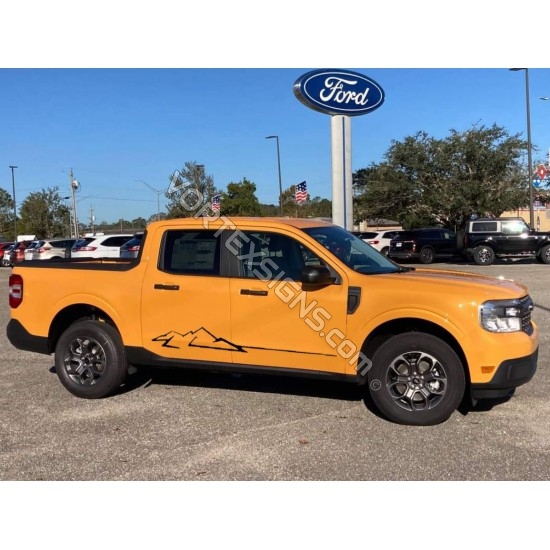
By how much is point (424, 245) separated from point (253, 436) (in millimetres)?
22193

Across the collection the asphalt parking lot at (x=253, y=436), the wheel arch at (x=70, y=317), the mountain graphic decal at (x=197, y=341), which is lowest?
the asphalt parking lot at (x=253, y=436)

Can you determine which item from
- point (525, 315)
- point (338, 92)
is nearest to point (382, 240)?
point (338, 92)

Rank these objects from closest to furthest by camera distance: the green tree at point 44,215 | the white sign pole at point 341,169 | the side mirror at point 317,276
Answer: the side mirror at point 317,276
the white sign pole at point 341,169
the green tree at point 44,215

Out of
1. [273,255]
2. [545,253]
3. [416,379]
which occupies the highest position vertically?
[273,255]

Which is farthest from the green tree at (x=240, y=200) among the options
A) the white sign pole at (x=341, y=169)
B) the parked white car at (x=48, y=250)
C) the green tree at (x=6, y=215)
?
the green tree at (x=6, y=215)

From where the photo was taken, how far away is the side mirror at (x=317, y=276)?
15.6ft

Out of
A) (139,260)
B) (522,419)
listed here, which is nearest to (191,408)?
(139,260)

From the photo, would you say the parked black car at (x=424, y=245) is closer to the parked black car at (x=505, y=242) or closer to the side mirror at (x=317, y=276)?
the parked black car at (x=505, y=242)

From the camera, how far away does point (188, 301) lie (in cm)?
536

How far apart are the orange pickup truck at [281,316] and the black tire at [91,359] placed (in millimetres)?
12

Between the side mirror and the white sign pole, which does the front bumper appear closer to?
the side mirror

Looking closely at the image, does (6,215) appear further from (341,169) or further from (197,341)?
(197,341)

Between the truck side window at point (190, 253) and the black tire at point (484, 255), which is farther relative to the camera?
the black tire at point (484, 255)

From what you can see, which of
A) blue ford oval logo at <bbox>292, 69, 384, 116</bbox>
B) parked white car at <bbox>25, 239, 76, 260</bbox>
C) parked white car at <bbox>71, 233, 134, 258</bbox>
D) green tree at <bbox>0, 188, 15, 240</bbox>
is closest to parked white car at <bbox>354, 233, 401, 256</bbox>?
A: parked white car at <bbox>71, 233, 134, 258</bbox>
